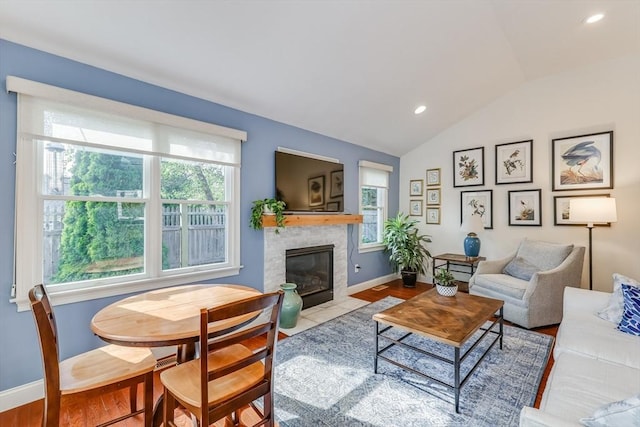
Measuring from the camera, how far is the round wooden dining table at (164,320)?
135 cm

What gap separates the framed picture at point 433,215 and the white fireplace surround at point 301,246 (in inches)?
71.2

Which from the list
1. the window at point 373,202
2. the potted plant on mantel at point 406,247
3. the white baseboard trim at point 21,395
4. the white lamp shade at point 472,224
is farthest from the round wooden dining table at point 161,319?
the white lamp shade at point 472,224

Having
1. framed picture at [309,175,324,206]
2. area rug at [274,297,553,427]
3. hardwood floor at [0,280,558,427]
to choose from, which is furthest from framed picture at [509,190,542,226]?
framed picture at [309,175,324,206]

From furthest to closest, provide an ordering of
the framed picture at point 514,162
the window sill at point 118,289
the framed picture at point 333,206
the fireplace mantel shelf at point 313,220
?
the framed picture at point 514,162, the framed picture at point 333,206, the fireplace mantel shelf at point 313,220, the window sill at point 118,289

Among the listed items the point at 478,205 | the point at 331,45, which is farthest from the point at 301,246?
the point at 478,205

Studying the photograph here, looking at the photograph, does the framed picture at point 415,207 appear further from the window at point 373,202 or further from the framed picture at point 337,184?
the framed picture at point 337,184

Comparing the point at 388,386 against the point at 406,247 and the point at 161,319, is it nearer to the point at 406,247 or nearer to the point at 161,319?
the point at 161,319

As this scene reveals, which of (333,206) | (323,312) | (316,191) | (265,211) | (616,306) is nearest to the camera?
(616,306)

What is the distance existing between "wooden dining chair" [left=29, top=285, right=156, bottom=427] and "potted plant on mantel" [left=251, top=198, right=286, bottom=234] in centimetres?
170

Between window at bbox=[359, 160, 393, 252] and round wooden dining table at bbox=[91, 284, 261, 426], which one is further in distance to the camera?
window at bbox=[359, 160, 393, 252]

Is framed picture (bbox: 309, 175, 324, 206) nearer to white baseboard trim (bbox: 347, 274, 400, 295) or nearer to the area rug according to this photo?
white baseboard trim (bbox: 347, 274, 400, 295)

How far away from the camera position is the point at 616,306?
7.00 feet

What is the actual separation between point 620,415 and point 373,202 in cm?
433

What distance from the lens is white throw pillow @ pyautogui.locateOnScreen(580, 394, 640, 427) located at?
0.90 meters
